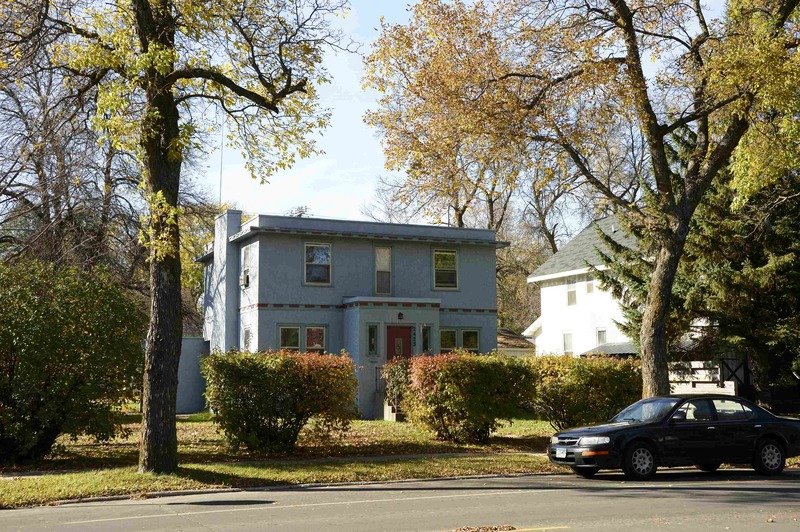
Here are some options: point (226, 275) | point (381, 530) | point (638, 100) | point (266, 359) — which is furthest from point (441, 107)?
point (226, 275)

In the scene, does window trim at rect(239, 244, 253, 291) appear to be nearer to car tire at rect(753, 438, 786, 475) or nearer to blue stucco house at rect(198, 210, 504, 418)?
blue stucco house at rect(198, 210, 504, 418)

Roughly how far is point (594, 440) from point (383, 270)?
18385mm

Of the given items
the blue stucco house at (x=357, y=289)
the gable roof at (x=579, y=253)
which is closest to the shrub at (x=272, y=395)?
the blue stucco house at (x=357, y=289)

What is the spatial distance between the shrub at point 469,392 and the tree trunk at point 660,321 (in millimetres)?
2964

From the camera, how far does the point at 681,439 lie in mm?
16469

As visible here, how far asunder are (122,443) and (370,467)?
7817mm

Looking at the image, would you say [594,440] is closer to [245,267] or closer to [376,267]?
[376,267]

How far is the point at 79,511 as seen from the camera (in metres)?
12.7

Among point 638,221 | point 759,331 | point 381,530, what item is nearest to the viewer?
point 381,530

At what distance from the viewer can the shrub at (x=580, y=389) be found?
856 inches

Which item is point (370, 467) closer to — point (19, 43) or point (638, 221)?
point (638, 221)

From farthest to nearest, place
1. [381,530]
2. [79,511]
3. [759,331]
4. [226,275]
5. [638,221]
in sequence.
A: 1. [226,275]
2. [759,331]
3. [638,221]
4. [79,511]
5. [381,530]

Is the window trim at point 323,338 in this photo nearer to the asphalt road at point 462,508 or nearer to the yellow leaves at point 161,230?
the yellow leaves at point 161,230

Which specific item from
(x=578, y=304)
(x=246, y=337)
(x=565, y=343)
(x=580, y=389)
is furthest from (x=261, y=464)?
(x=565, y=343)
